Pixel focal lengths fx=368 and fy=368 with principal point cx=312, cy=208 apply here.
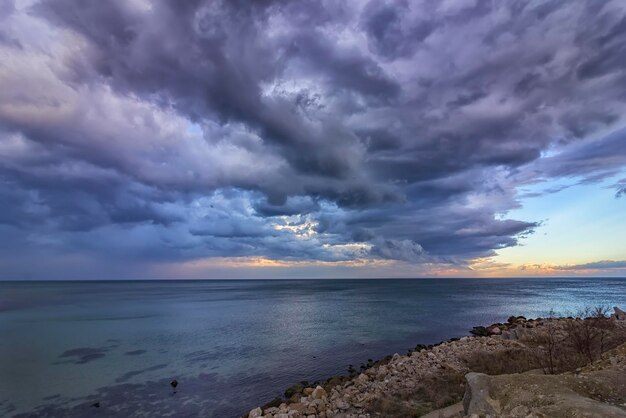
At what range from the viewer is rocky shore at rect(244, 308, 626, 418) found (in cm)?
1060

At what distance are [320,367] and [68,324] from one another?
170 ft

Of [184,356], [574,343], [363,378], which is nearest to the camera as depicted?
[574,343]

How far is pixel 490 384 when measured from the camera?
457 inches

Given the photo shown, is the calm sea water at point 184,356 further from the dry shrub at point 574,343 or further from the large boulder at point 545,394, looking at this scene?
the large boulder at point 545,394

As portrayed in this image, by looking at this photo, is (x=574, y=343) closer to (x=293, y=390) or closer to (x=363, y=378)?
(x=363, y=378)

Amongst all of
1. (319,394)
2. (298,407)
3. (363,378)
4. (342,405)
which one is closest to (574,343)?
(363,378)

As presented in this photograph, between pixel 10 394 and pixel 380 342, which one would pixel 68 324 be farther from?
pixel 380 342

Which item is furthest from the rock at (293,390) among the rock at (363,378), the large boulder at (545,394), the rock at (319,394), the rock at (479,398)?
the large boulder at (545,394)

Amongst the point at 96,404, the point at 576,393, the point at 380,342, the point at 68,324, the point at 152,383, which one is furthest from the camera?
the point at 68,324

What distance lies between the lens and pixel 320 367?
3388cm

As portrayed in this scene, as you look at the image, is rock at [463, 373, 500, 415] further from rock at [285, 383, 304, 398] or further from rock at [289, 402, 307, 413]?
rock at [285, 383, 304, 398]

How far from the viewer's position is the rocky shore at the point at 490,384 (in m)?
10.6

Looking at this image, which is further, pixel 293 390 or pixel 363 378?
pixel 293 390

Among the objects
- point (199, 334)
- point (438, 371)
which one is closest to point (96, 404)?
point (438, 371)
